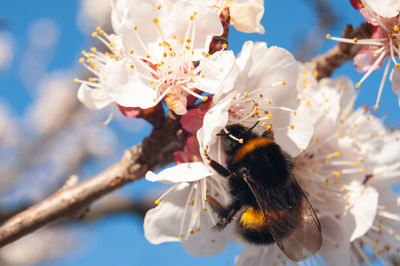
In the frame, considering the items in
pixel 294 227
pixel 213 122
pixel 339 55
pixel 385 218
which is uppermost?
pixel 213 122

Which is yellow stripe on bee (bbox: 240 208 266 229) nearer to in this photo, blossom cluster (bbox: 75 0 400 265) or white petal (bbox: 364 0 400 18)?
blossom cluster (bbox: 75 0 400 265)

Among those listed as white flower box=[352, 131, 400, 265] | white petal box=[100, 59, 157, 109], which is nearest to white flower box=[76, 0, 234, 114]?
white petal box=[100, 59, 157, 109]

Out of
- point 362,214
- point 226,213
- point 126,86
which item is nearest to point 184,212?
point 226,213

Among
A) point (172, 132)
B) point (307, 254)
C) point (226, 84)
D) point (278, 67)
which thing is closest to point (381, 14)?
point (278, 67)

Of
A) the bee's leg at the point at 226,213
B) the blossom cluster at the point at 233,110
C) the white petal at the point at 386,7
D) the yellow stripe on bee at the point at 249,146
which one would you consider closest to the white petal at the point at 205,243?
the blossom cluster at the point at 233,110

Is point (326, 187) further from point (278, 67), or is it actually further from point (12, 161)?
point (12, 161)

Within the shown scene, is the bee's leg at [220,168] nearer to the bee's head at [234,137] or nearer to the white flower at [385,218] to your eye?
the bee's head at [234,137]

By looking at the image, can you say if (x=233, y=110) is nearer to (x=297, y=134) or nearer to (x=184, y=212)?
(x=297, y=134)
